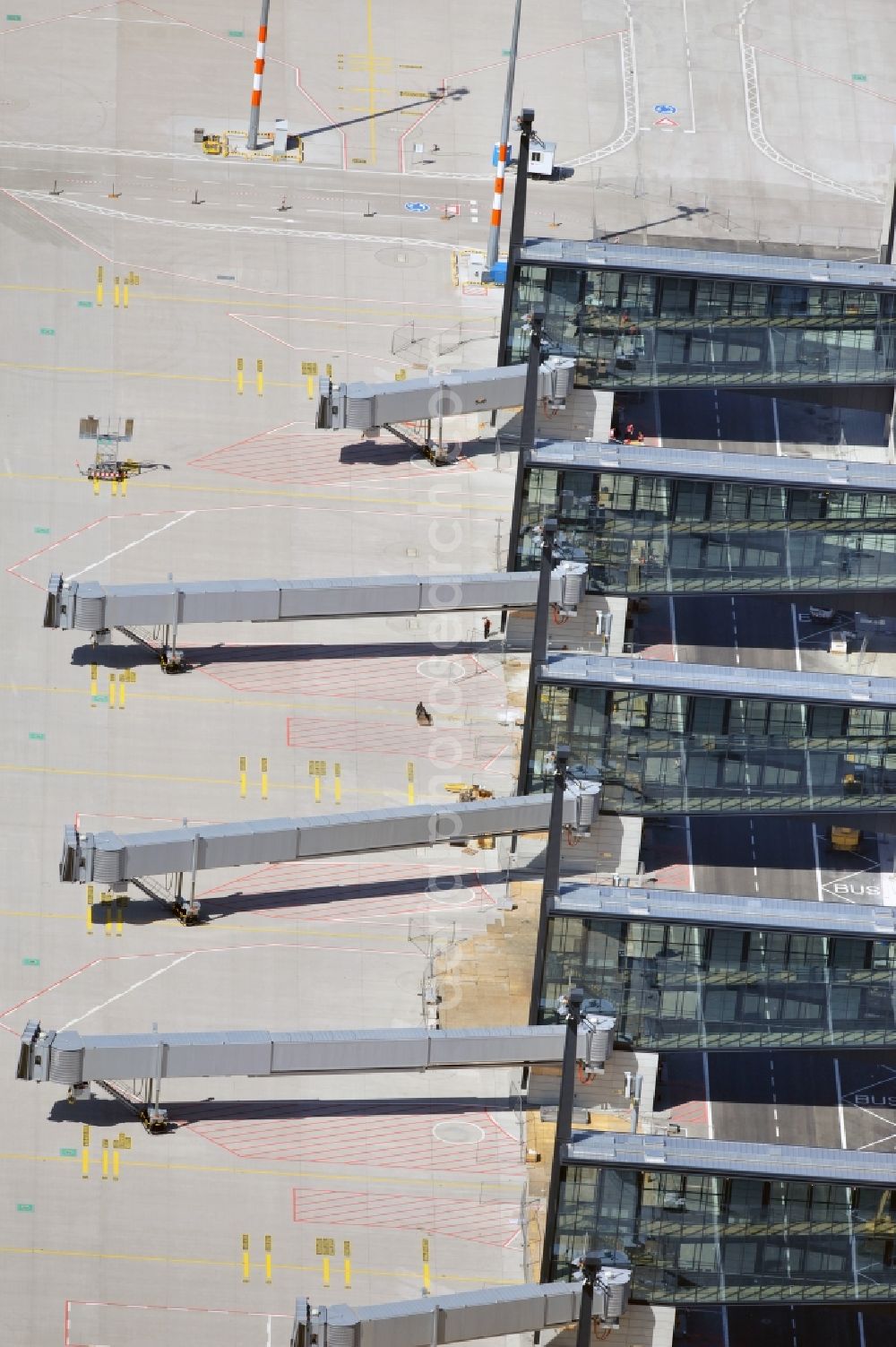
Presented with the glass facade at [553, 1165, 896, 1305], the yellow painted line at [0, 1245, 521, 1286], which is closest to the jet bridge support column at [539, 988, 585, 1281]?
the glass facade at [553, 1165, 896, 1305]

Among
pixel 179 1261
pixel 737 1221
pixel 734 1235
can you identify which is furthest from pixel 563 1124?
pixel 179 1261

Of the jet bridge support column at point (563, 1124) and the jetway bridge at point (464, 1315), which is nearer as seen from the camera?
the jet bridge support column at point (563, 1124)

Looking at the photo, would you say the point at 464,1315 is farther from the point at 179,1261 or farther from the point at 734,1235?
the point at 179,1261

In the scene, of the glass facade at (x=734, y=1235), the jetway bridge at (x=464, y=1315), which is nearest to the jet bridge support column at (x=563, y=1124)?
the glass facade at (x=734, y=1235)

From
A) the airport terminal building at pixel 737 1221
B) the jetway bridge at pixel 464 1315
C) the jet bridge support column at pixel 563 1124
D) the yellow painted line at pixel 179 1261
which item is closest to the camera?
the jet bridge support column at pixel 563 1124

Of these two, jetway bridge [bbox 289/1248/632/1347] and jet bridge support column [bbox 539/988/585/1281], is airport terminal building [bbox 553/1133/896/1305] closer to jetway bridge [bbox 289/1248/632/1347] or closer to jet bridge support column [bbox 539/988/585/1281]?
jet bridge support column [bbox 539/988/585/1281]

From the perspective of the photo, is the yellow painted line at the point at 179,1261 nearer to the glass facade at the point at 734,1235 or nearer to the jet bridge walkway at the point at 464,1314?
the jet bridge walkway at the point at 464,1314
